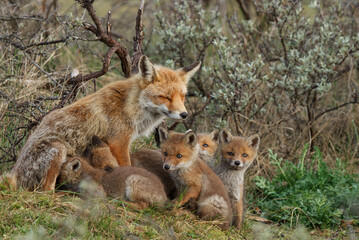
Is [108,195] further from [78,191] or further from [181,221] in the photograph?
[181,221]

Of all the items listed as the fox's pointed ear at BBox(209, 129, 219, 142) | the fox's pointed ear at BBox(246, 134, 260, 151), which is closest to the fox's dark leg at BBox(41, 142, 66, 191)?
the fox's pointed ear at BBox(209, 129, 219, 142)

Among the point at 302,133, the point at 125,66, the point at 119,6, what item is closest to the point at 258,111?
the point at 302,133

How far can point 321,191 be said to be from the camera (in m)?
7.76

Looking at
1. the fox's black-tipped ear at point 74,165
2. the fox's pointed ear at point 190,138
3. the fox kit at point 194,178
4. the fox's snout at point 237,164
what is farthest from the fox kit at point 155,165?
the fox's black-tipped ear at point 74,165

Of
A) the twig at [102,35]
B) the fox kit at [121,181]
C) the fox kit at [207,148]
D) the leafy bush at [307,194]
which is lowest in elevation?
the leafy bush at [307,194]

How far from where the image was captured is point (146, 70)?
6.54m

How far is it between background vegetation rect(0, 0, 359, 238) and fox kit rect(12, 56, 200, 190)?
87cm

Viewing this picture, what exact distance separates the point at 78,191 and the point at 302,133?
4.94 metres

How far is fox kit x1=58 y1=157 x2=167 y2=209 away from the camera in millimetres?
5852

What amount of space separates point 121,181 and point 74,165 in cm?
67

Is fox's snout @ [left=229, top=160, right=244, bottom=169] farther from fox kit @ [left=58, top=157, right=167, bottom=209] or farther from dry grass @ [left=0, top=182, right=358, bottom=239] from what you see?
fox kit @ [left=58, top=157, right=167, bottom=209]

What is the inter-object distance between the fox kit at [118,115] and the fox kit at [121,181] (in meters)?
0.26

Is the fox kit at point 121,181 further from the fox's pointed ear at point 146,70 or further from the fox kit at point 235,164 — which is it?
the fox's pointed ear at point 146,70

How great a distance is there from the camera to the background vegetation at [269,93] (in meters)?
7.61
